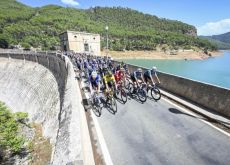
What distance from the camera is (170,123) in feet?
29.3

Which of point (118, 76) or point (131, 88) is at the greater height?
point (118, 76)

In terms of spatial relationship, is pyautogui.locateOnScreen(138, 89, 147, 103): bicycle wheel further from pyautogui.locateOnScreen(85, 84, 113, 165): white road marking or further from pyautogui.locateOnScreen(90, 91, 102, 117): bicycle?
pyautogui.locateOnScreen(85, 84, 113, 165): white road marking

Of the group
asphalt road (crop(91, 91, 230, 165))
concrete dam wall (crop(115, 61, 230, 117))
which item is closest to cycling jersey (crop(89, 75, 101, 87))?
asphalt road (crop(91, 91, 230, 165))

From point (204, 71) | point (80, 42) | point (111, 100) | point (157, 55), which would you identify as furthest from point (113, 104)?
point (157, 55)

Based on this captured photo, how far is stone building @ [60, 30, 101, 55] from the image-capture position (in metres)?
64.6

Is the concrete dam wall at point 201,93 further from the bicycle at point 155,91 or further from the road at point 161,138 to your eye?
the bicycle at point 155,91

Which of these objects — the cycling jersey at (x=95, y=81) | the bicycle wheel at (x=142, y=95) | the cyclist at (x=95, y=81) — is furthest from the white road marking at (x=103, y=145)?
the bicycle wheel at (x=142, y=95)

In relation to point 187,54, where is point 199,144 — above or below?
above

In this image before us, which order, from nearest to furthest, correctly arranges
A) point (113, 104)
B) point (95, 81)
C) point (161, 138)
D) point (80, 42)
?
point (161, 138) → point (113, 104) → point (95, 81) → point (80, 42)

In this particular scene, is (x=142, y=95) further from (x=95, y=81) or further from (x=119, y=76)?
(x=95, y=81)

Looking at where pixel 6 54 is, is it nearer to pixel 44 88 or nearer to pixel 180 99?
pixel 44 88

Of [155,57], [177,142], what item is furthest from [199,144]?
[155,57]

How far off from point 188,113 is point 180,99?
2.24 meters

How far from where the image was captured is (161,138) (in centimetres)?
764
